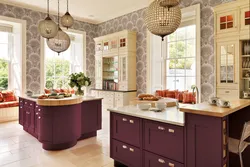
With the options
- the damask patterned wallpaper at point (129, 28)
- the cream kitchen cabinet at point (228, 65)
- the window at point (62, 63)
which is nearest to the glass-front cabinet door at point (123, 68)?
the damask patterned wallpaper at point (129, 28)

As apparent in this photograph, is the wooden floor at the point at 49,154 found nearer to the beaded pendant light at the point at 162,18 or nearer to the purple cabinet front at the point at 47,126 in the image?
the purple cabinet front at the point at 47,126

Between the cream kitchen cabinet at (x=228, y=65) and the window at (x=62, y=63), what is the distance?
5.23m

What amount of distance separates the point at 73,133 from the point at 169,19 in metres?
2.67

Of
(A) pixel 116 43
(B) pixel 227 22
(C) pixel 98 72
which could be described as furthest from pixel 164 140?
(C) pixel 98 72

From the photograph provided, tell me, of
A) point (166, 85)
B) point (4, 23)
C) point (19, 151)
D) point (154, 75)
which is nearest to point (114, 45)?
point (154, 75)

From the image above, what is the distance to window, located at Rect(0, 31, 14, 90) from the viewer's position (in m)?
6.25

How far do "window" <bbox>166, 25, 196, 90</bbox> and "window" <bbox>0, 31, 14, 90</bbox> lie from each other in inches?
206

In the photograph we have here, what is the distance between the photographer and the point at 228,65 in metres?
4.20

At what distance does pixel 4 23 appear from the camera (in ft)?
20.0

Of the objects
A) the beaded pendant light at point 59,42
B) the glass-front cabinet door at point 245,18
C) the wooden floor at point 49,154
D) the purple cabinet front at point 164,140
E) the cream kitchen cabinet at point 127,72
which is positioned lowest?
the wooden floor at point 49,154

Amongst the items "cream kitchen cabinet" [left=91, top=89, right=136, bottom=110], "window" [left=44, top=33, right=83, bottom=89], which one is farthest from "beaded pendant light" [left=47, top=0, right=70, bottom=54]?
"window" [left=44, top=33, right=83, bottom=89]

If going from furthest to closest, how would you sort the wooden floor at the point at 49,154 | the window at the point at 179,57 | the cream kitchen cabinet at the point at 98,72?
the cream kitchen cabinet at the point at 98,72 < the window at the point at 179,57 < the wooden floor at the point at 49,154

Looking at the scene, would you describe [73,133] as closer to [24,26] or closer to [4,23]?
[24,26]

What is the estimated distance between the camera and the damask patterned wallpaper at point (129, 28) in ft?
15.7
